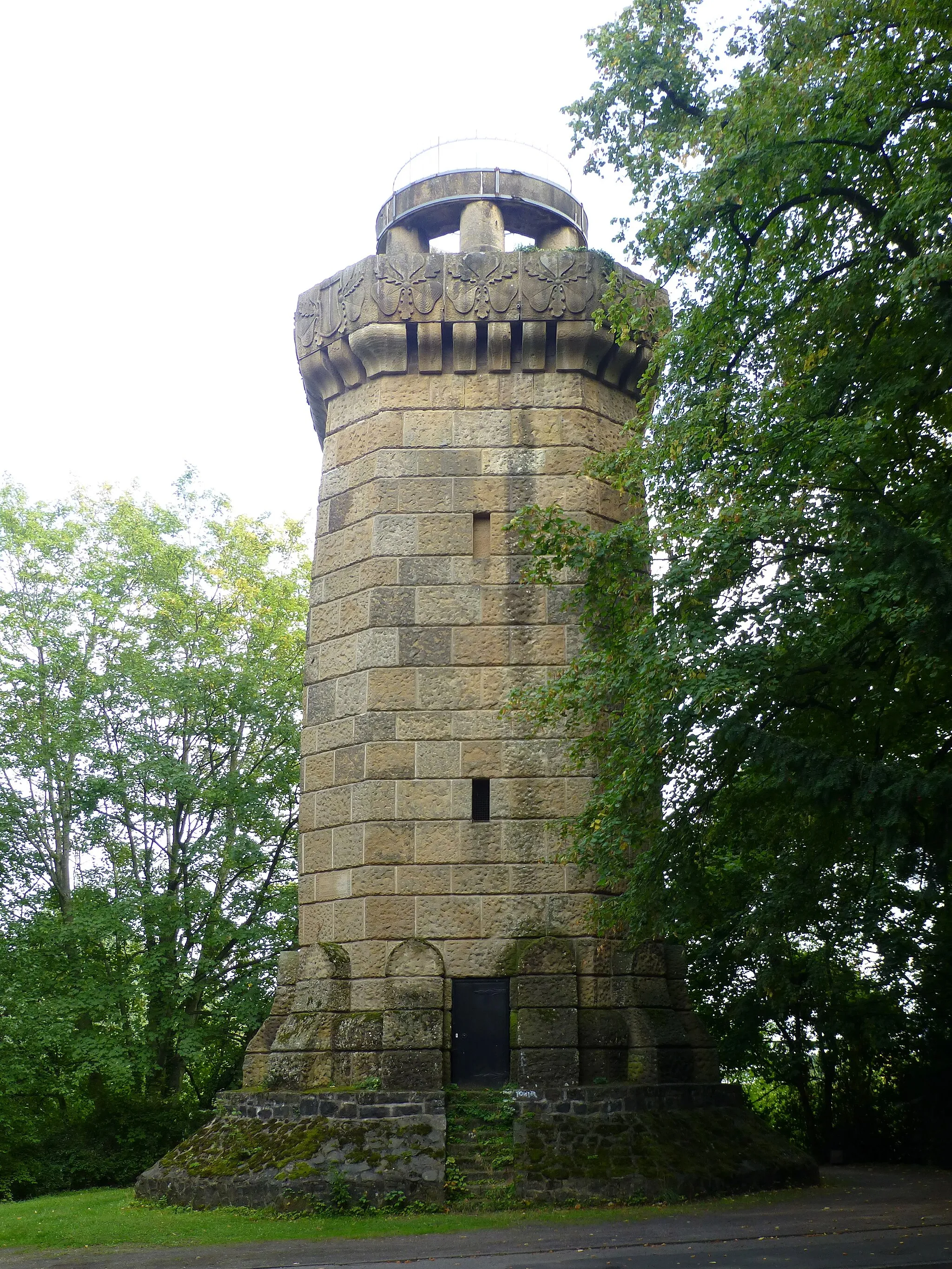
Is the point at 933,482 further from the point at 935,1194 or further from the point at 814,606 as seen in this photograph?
the point at 935,1194

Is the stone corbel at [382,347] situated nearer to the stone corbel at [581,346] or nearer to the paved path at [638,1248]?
the stone corbel at [581,346]

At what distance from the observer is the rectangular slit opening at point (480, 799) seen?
12.1 metres

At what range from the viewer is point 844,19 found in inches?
374

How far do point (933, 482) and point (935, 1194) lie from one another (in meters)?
7.12

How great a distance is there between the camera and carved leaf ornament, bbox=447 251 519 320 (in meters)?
13.3

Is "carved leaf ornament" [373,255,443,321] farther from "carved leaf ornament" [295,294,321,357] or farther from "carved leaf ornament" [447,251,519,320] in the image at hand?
"carved leaf ornament" [295,294,321,357]

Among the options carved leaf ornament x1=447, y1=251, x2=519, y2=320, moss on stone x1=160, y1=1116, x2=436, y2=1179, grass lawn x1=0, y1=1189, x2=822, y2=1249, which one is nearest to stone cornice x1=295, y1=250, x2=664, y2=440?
carved leaf ornament x1=447, y1=251, x2=519, y2=320

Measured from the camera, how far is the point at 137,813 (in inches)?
771

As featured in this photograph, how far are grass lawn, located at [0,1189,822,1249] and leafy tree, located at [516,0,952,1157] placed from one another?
8.28 ft

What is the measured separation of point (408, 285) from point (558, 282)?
170 cm

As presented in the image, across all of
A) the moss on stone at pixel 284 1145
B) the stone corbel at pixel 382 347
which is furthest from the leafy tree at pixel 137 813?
the stone corbel at pixel 382 347

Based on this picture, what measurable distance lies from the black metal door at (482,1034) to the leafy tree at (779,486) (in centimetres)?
150

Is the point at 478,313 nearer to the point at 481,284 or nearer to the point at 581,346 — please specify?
the point at 481,284

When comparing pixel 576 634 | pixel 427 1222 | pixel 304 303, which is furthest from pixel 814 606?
pixel 304 303
